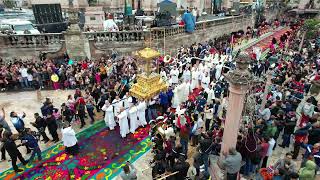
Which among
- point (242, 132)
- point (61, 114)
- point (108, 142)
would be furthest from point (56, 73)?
point (242, 132)

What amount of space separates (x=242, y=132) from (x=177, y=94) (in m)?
4.68

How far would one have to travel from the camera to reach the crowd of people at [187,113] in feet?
26.4

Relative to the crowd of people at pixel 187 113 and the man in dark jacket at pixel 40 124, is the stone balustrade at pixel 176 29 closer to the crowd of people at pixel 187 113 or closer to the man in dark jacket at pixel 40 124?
the crowd of people at pixel 187 113

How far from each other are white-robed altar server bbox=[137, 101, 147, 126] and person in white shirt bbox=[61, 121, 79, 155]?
2.87 m

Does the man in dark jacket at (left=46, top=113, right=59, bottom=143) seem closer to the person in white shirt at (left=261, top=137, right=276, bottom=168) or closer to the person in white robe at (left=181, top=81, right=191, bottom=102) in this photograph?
the person in white robe at (left=181, top=81, right=191, bottom=102)

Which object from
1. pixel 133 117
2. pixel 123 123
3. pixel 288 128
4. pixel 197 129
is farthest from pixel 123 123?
pixel 288 128

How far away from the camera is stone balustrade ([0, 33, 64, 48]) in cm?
1662

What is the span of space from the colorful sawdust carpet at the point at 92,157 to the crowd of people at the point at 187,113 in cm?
36

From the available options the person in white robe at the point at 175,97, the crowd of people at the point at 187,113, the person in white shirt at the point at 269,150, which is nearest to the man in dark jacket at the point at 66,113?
the crowd of people at the point at 187,113

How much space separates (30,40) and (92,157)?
10.9 meters

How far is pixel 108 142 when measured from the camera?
10.6 metres

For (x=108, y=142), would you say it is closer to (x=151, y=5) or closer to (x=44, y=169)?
(x=44, y=169)

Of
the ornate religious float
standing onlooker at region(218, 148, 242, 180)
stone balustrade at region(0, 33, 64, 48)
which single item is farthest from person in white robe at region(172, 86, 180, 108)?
stone balustrade at region(0, 33, 64, 48)

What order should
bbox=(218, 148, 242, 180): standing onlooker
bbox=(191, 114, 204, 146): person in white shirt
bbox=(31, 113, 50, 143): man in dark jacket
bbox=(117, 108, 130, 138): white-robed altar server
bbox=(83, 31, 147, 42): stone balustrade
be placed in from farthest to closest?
1. bbox=(83, 31, 147, 42): stone balustrade
2. bbox=(117, 108, 130, 138): white-robed altar server
3. bbox=(31, 113, 50, 143): man in dark jacket
4. bbox=(191, 114, 204, 146): person in white shirt
5. bbox=(218, 148, 242, 180): standing onlooker
